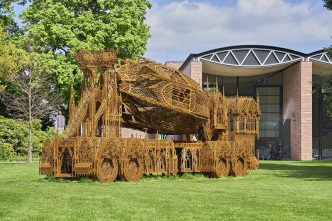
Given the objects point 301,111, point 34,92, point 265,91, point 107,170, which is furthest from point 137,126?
point 265,91

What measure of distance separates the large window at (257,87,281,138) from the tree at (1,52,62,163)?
24732mm

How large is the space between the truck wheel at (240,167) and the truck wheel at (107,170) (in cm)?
571

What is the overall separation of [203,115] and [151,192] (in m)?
7.45

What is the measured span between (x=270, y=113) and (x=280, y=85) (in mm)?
3157

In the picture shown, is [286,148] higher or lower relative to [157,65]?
lower

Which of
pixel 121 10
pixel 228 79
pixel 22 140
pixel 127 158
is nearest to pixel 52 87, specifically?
pixel 22 140

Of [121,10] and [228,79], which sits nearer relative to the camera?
[121,10]

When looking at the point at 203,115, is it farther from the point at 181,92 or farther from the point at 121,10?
the point at 121,10

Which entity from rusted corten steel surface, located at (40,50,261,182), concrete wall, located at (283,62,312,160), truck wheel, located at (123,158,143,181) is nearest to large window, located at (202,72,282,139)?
concrete wall, located at (283,62,312,160)

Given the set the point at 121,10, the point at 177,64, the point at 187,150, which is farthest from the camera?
the point at 177,64

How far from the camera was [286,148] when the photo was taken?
4950 cm

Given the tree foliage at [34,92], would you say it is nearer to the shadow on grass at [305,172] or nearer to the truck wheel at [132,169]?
the shadow on grass at [305,172]

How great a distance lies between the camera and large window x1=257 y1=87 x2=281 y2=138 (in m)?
52.9

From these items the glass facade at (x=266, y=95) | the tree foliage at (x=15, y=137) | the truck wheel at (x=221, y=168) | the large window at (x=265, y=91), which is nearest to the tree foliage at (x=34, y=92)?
the tree foliage at (x=15, y=137)
